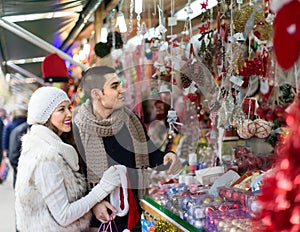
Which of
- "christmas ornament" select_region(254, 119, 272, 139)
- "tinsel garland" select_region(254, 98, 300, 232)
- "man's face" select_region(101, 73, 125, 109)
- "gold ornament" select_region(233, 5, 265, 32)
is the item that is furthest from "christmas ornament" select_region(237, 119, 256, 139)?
"tinsel garland" select_region(254, 98, 300, 232)

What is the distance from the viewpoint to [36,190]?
1939mm

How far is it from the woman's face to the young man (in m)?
0.05

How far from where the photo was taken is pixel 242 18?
2.44 meters

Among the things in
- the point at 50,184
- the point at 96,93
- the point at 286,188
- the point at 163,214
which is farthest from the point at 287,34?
the point at 163,214

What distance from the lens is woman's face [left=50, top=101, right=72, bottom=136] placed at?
7.05 ft

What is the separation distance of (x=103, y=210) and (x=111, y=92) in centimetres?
59

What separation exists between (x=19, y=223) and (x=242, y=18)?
1.61 metres

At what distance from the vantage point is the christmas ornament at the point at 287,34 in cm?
85

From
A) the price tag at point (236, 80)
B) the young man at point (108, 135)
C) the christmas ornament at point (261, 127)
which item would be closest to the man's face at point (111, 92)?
the young man at point (108, 135)

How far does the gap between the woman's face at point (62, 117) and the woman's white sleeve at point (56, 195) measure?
11.5 inches

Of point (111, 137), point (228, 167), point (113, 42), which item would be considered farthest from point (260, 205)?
point (113, 42)

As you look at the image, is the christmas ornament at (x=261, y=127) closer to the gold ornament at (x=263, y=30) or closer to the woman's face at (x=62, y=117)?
the gold ornament at (x=263, y=30)

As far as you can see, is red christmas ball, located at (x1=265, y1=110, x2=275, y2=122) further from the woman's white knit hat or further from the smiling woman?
the woman's white knit hat

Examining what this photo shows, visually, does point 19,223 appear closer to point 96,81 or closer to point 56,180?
point 56,180
